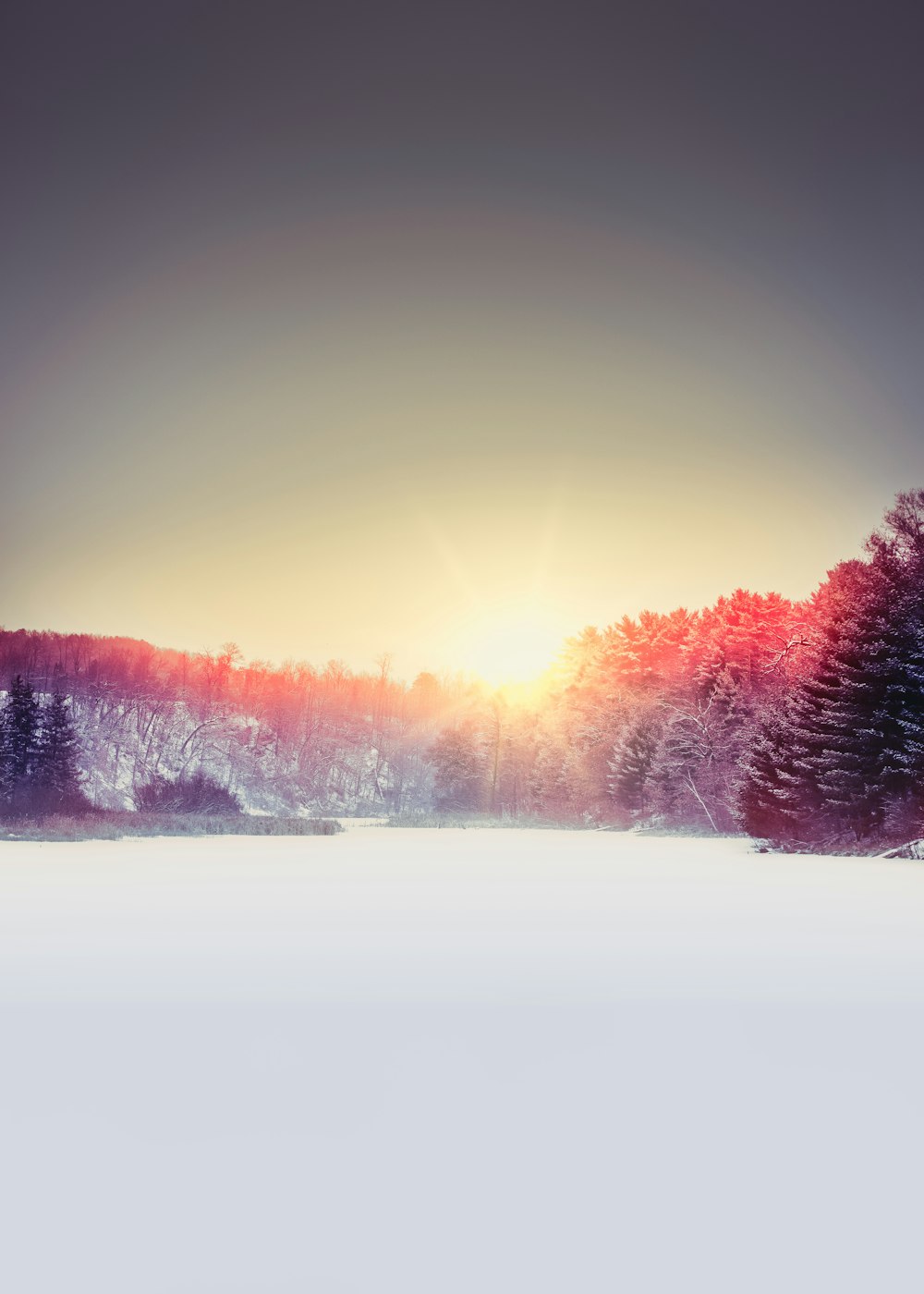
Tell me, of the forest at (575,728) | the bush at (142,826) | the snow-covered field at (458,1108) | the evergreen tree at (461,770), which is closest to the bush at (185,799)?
the forest at (575,728)

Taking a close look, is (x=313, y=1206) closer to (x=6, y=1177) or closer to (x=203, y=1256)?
(x=203, y=1256)

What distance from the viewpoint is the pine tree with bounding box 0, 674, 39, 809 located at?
148 ft

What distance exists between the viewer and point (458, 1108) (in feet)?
15.1

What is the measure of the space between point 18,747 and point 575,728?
31.4 metres

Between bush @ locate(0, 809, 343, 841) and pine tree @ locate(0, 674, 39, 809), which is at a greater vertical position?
pine tree @ locate(0, 674, 39, 809)

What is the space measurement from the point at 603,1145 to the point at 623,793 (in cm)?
4875

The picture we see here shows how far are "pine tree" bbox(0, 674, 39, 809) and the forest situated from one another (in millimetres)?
106

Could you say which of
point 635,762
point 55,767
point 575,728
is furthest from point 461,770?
point 55,767

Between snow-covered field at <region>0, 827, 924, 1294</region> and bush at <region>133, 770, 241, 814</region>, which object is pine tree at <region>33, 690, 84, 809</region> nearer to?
bush at <region>133, 770, 241, 814</region>

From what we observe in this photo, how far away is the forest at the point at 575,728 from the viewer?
1020 inches

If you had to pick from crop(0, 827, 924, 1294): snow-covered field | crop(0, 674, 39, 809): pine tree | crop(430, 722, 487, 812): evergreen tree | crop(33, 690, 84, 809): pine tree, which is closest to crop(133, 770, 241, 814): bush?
crop(33, 690, 84, 809): pine tree

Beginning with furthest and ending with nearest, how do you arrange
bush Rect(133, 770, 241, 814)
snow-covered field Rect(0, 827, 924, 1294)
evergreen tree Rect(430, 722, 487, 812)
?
evergreen tree Rect(430, 722, 487, 812), bush Rect(133, 770, 241, 814), snow-covered field Rect(0, 827, 924, 1294)

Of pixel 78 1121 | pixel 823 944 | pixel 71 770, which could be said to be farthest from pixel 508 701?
pixel 78 1121

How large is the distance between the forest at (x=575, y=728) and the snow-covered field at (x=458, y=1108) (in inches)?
644
